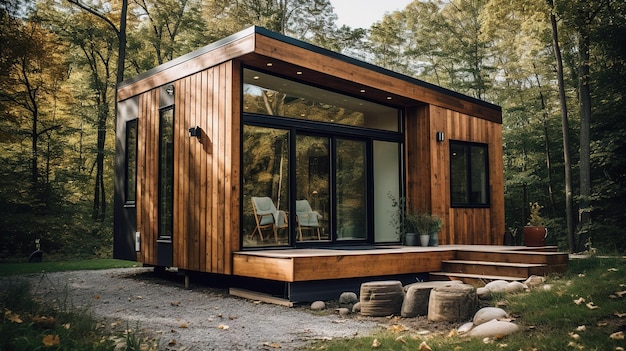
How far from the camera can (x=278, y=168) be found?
7422mm

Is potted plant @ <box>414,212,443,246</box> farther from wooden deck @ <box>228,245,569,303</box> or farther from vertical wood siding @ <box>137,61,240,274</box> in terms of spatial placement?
vertical wood siding @ <box>137,61,240,274</box>

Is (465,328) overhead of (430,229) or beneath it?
beneath

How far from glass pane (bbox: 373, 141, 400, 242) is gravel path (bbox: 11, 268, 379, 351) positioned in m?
3.03

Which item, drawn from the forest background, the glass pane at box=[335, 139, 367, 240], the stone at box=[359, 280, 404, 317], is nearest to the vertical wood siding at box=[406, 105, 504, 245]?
the forest background

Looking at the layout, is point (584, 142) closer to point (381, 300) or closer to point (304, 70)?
point (304, 70)

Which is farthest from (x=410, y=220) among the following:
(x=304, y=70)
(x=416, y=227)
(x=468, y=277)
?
(x=304, y=70)

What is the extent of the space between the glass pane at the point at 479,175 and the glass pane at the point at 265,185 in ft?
12.6

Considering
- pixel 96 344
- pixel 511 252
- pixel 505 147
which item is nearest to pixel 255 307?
pixel 96 344

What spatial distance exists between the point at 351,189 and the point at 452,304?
394 centimetres

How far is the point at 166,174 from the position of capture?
26.1 ft

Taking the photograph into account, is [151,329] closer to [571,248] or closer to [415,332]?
[415,332]

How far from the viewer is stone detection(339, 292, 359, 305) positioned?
6008mm

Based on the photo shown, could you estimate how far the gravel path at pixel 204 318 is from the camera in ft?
13.5

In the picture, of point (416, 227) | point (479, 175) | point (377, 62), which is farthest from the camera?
point (377, 62)
